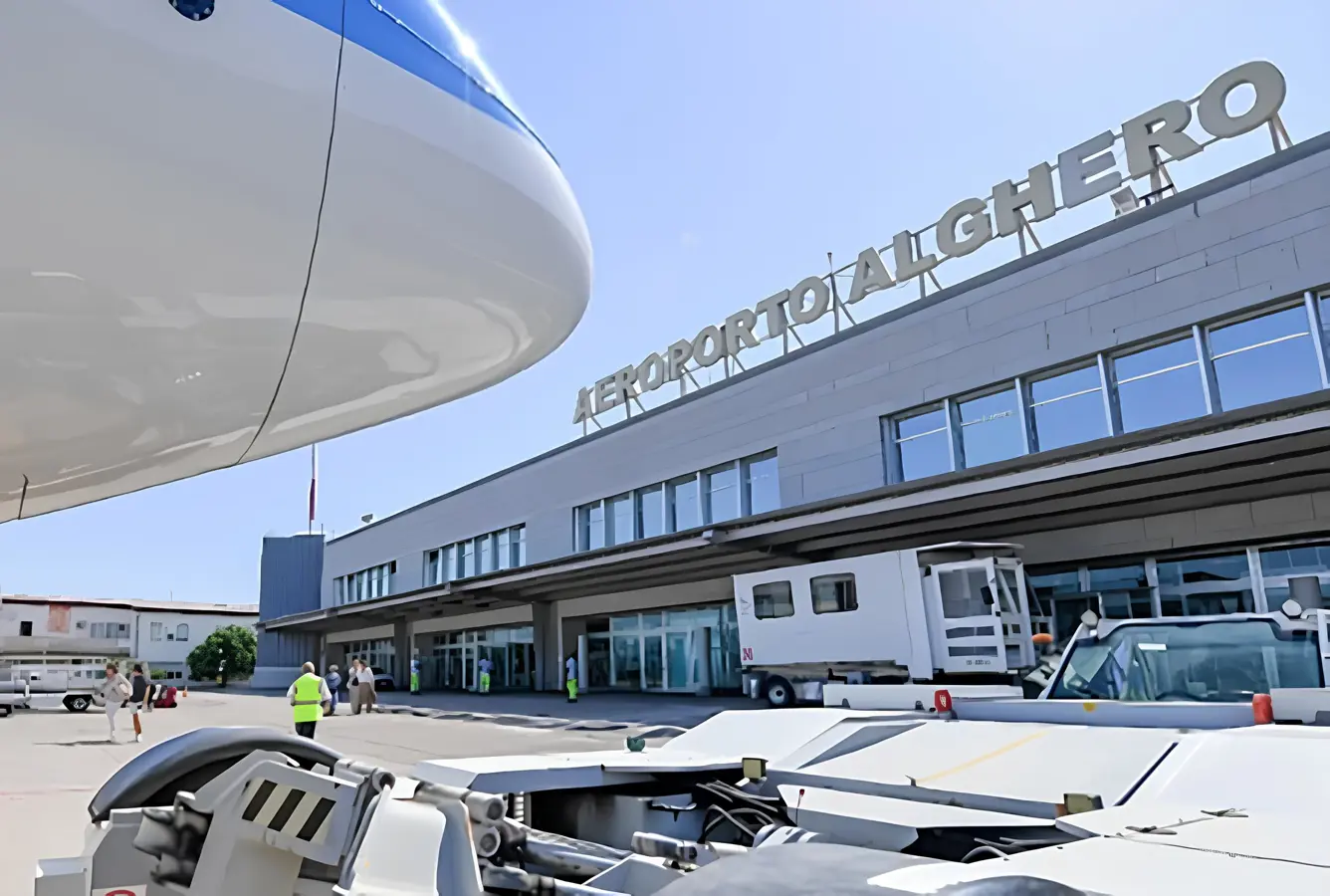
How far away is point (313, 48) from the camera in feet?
8.57

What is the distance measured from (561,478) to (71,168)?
26775mm

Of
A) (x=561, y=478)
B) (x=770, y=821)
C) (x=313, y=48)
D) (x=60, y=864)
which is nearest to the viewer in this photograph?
(x=313, y=48)

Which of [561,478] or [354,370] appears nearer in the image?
[354,370]

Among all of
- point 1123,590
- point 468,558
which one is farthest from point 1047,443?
point 468,558

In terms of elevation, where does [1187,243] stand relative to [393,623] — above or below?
above

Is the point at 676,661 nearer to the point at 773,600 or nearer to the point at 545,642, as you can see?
the point at 545,642

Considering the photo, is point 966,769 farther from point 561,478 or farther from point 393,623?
point 393,623

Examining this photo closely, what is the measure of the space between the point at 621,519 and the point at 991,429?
11.9 m

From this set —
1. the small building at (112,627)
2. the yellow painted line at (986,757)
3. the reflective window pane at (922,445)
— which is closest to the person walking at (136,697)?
the reflective window pane at (922,445)

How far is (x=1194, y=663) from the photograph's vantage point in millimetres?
4789

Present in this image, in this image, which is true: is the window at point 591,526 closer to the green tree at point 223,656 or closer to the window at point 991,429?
the window at point 991,429

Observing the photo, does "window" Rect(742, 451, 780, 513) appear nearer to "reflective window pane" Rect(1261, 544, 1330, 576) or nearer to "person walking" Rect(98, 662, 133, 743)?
"reflective window pane" Rect(1261, 544, 1330, 576)

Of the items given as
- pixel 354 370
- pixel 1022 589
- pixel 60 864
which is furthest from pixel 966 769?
pixel 1022 589

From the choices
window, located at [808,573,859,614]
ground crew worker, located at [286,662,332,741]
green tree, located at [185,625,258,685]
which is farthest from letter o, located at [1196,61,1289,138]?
green tree, located at [185,625,258,685]
